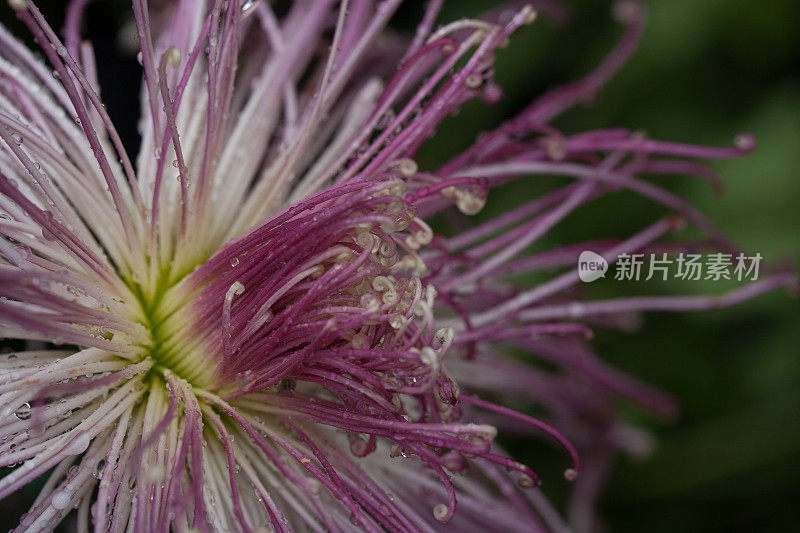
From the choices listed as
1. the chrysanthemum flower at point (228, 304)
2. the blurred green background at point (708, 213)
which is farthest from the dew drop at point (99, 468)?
the blurred green background at point (708, 213)

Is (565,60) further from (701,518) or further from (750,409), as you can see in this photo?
(701,518)

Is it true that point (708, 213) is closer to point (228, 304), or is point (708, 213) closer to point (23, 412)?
point (228, 304)

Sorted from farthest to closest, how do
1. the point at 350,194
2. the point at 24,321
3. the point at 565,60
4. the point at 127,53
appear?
the point at 565,60, the point at 127,53, the point at 350,194, the point at 24,321

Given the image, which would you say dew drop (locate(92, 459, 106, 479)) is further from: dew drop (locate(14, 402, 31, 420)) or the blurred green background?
the blurred green background

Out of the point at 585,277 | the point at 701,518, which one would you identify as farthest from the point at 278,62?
the point at 701,518

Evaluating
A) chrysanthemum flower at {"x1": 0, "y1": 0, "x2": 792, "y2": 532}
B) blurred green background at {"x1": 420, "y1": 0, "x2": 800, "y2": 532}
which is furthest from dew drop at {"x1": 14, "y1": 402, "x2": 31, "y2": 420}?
blurred green background at {"x1": 420, "y1": 0, "x2": 800, "y2": 532}

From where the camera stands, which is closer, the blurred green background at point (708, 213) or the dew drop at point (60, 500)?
the dew drop at point (60, 500)

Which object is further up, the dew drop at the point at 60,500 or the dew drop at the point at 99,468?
the dew drop at the point at 99,468

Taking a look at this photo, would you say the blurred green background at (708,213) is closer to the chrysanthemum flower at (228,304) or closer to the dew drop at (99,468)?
the chrysanthemum flower at (228,304)

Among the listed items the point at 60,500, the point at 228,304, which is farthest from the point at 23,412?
the point at 228,304
